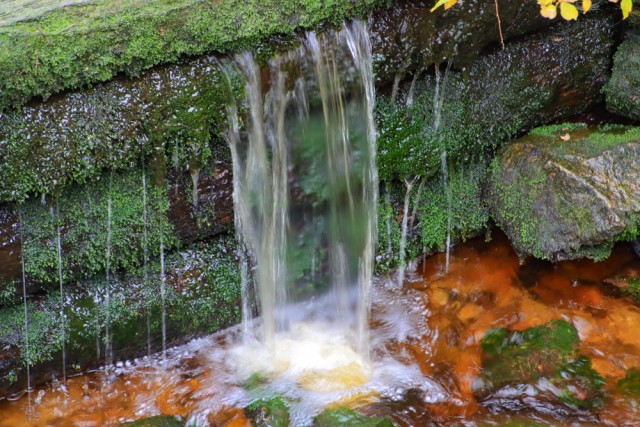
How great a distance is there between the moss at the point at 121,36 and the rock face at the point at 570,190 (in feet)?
6.30

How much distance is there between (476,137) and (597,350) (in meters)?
1.83

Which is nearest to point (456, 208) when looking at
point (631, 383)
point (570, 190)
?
point (570, 190)

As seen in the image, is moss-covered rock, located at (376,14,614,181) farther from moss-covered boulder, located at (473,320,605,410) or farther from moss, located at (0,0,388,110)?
moss-covered boulder, located at (473,320,605,410)

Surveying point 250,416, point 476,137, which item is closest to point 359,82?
point 476,137

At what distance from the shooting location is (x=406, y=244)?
5.35 metres

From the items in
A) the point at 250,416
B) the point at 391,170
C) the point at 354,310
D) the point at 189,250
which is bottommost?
the point at 250,416

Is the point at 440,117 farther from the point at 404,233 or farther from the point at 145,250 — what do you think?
the point at 145,250

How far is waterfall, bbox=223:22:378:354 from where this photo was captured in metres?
4.16

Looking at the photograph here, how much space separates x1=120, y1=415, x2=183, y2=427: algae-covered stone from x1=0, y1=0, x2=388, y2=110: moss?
218cm

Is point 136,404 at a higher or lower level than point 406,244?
lower

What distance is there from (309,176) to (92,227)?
1.55 metres

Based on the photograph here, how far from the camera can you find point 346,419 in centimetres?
416

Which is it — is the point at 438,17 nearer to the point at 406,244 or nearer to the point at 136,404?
the point at 406,244

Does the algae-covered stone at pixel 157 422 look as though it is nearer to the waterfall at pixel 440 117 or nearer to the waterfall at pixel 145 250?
the waterfall at pixel 145 250
